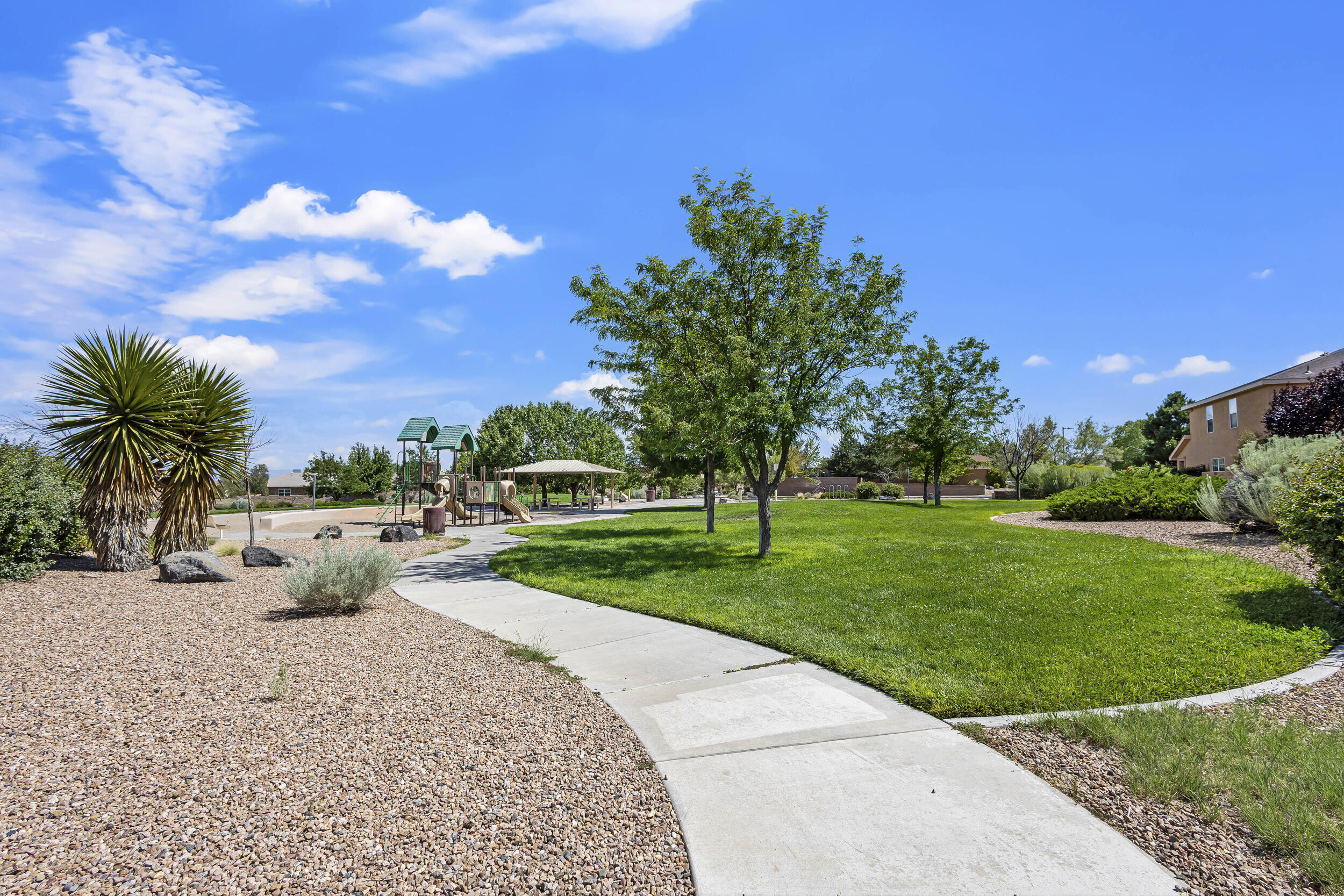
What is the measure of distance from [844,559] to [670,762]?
8.14 m

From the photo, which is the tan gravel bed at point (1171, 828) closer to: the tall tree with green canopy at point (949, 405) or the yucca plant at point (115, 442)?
the yucca plant at point (115, 442)

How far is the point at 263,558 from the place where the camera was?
11703mm

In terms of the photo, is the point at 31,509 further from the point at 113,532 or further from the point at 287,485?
the point at 287,485

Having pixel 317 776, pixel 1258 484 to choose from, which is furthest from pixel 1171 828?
pixel 1258 484

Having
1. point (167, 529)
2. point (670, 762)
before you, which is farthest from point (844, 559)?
point (167, 529)

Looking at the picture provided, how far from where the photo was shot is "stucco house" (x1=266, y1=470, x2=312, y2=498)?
277ft

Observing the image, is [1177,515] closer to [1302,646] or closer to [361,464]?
[1302,646]

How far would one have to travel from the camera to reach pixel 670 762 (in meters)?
3.70

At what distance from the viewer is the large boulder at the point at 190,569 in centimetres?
973

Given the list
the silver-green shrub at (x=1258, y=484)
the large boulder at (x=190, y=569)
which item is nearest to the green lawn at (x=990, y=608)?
the silver-green shrub at (x=1258, y=484)

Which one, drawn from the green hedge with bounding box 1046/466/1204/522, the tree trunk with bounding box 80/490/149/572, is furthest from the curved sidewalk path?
the green hedge with bounding box 1046/466/1204/522

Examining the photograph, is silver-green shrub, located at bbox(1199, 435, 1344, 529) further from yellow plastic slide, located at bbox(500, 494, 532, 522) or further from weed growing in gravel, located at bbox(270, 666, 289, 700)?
yellow plastic slide, located at bbox(500, 494, 532, 522)

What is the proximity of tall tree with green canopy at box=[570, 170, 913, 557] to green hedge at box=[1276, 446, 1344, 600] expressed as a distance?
5779mm

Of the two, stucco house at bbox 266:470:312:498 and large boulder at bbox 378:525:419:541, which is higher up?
stucco house at bbox 266:470:312:498
